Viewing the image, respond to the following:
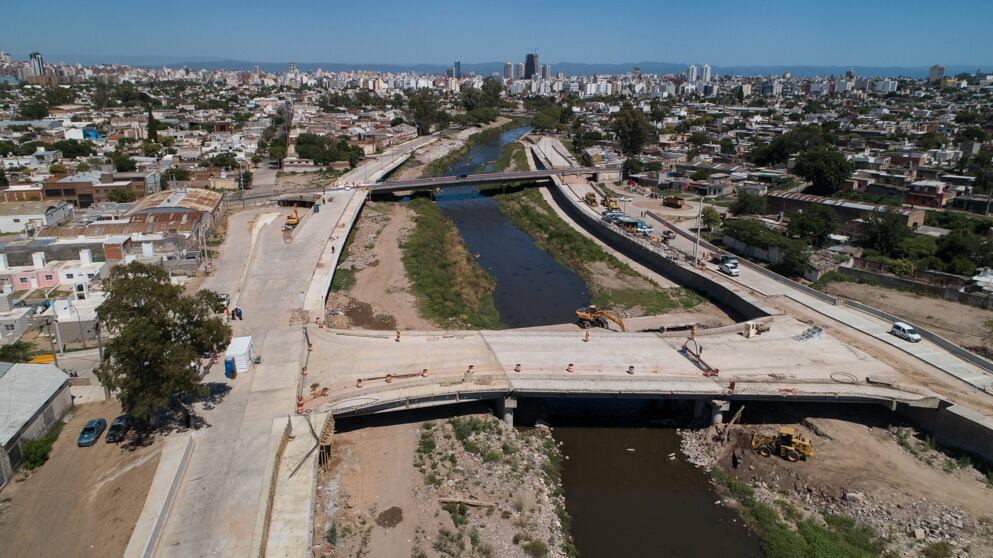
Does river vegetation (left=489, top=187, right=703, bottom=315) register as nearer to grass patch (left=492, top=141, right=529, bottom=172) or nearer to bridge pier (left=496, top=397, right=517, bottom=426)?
bridge pier (left=496, top=397, right=517, bottom=426)

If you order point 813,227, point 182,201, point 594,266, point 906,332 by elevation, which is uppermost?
point 813,227

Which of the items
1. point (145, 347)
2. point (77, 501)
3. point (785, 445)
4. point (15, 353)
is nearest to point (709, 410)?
point (785, 445)

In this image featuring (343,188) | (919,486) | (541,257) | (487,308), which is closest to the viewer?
(919,486)

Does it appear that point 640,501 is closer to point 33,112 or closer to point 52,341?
point 52,341

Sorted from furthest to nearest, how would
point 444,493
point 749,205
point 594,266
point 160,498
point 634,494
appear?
point 749,205 < point 594,266 < point 634,494 < point 444,493 < point 160,498

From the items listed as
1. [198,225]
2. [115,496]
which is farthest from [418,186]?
[115,496]

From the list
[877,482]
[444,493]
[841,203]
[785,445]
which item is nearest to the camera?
[444,493]

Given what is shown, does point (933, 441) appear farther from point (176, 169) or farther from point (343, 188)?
point (176, 169)
